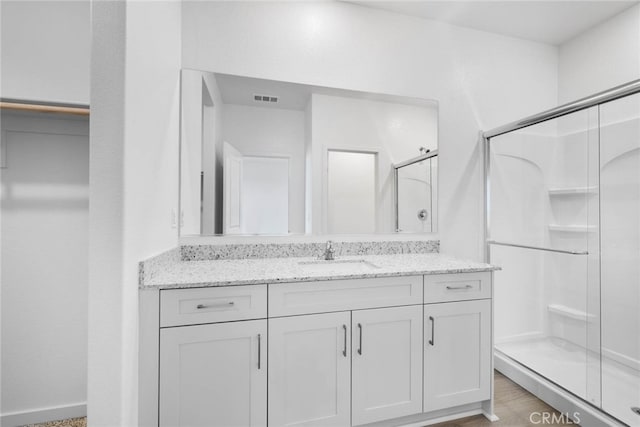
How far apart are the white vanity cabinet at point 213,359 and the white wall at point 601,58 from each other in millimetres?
2895

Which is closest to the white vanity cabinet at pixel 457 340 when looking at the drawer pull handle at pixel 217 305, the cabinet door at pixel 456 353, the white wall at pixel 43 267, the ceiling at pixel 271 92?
the cabinet door at pixel 456 353

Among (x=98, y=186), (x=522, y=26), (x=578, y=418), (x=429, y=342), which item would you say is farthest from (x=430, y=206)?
(x=98, y=186)

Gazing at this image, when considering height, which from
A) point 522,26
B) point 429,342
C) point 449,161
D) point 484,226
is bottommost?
point 429,342

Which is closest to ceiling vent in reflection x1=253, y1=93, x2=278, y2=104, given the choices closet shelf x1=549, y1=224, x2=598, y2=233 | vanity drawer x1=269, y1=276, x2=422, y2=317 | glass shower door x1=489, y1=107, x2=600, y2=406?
vanity drawer x1=269, y1=276, x2=422, y2=317

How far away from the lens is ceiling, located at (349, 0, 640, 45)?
213cm

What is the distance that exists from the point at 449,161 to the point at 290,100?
1.27 meters

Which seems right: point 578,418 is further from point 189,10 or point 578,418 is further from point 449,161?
point 189,10

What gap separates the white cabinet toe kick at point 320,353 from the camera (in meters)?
1.26

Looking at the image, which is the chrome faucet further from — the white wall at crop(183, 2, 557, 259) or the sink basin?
the white wall at crop(183, 2, 557, 259)

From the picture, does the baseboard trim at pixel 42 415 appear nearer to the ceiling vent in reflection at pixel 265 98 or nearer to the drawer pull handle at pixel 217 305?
the drawer pull handle at pixel 217 305

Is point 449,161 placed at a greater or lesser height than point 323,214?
greater

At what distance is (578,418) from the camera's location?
167cm

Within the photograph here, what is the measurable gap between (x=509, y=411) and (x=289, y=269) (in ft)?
5.14

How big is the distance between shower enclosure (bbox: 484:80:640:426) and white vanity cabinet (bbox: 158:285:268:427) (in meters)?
1.79
